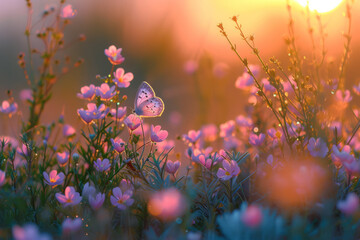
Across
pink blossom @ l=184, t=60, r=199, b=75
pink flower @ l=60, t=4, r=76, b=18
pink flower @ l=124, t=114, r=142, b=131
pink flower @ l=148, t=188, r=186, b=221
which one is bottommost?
pink flower @ l=148, t=188, r=186, b=221

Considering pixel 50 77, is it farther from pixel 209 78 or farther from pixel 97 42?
pixel 97 42

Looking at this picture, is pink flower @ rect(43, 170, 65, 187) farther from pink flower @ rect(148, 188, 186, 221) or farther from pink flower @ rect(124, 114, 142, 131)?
pink flower @ rect(148, 188, 186, 221)

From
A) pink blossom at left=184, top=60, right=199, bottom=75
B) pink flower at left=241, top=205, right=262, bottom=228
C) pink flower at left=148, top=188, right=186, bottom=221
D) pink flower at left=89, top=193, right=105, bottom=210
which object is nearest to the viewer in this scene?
pink flower at left=241, top=205, right=262, bottom=228

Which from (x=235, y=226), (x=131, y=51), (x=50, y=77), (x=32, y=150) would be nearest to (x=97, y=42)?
(x=131, y=51)

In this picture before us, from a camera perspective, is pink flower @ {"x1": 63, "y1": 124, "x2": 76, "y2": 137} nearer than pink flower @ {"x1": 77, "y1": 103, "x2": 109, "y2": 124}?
No

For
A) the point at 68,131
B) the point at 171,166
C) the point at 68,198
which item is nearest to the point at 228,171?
the point at 171,166

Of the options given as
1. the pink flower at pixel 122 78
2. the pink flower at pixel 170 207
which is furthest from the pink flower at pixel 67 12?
the pink flower at pixel 170 207

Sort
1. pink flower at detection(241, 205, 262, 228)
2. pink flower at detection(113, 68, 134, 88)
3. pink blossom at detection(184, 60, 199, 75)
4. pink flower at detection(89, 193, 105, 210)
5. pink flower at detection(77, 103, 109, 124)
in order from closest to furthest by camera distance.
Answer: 1. pink flower at detection(241, 205, 262, 228)
2. pink flower at detection(89, 193, 105, 210)
3. pink flower at detection(77, 103, 109, 124)
4. pink flower at detection(113, 68, 134, 88)
5. pink blossom at detection(184, 60, 199, 75)

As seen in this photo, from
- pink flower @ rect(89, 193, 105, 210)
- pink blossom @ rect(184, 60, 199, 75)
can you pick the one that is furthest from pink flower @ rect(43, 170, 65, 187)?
Answer: pink blossom @ rect(184, 60, 199, 75)

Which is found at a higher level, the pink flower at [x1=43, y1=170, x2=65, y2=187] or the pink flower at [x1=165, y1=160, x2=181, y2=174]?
the pink flower at [x1=165, y1=160, x2=181, y2=174]
